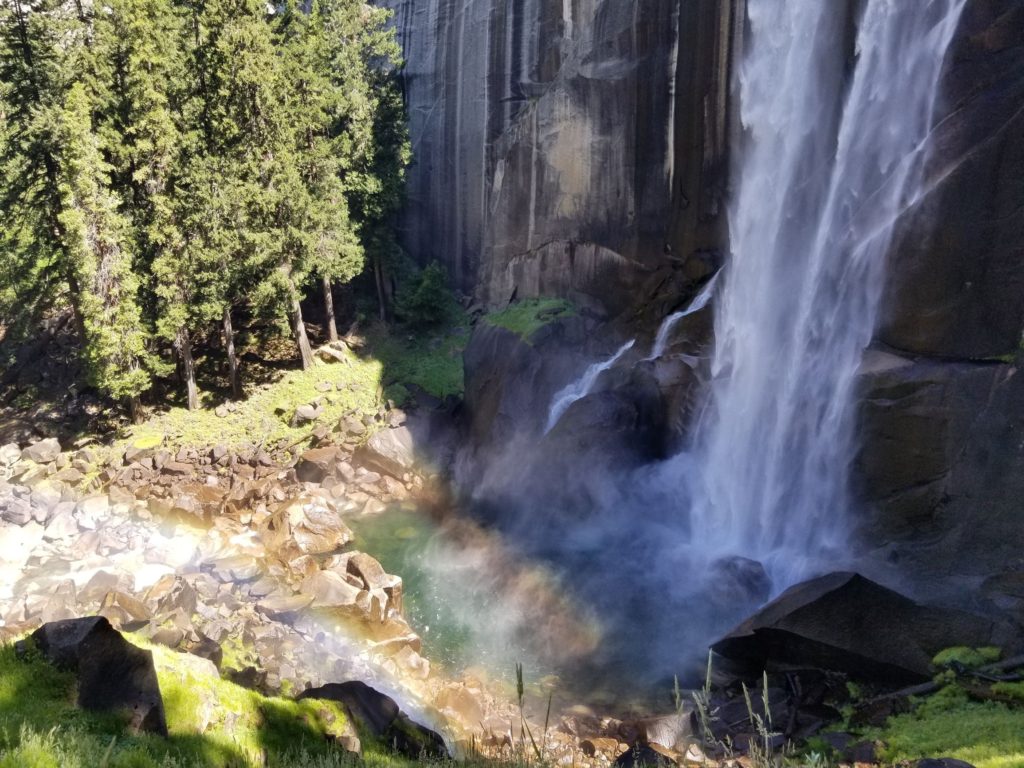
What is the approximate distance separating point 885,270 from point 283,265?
18920 mm

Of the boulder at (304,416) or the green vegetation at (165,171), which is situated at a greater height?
the green vegetation at (165,171)

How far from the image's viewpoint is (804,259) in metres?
16.4

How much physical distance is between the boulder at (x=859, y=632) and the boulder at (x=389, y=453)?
13280 mm

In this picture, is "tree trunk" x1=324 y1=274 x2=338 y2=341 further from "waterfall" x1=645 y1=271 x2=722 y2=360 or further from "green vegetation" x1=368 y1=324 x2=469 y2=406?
"waterfall" x1=645 y1=271 x2=722 y2=360

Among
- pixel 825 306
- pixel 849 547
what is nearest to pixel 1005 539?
pixel 849 547

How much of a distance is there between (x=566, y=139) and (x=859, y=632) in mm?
20601

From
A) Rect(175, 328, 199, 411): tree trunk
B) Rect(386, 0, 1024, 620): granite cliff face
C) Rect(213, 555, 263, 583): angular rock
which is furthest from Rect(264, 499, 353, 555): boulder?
Rect(175, 328, 199, 411): tree trunk

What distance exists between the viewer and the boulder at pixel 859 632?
10.2 metres

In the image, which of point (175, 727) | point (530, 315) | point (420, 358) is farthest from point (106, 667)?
point (420, 358)

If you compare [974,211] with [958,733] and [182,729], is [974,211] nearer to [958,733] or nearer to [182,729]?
[958,733]

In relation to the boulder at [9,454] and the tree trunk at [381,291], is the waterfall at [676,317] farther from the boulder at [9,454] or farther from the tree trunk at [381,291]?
the boulder at [9,454]

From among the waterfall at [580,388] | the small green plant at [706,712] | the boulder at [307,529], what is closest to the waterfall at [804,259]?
the waterfall at [580,388]

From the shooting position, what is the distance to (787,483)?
1552cm

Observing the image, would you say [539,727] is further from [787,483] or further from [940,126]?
[940,126]
